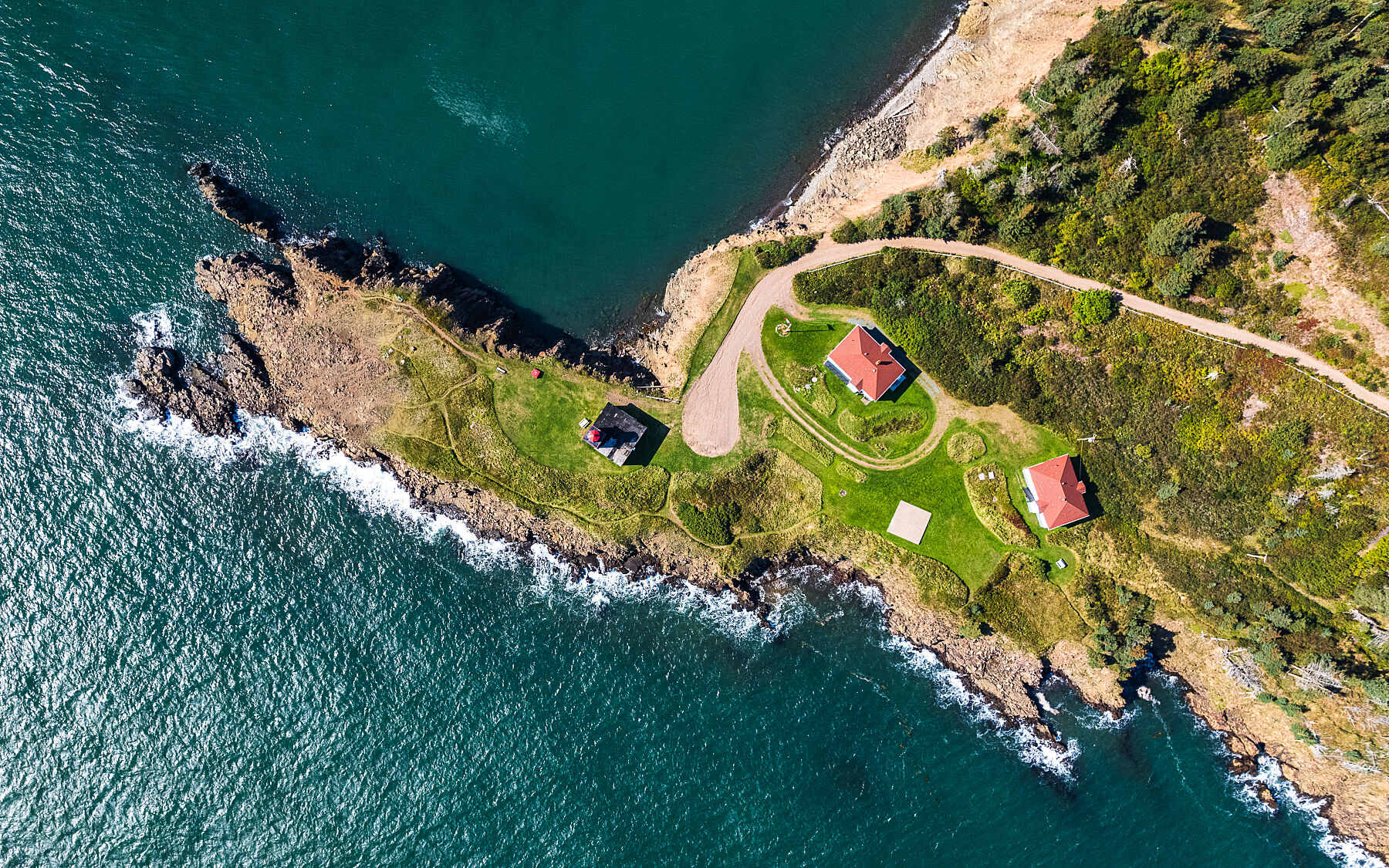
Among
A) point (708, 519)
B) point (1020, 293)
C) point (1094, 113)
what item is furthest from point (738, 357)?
point (1094, 113)

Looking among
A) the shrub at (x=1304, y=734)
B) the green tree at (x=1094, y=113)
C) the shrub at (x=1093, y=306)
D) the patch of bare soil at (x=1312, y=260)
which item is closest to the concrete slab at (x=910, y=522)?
the shrub at (x=1093, y=306)

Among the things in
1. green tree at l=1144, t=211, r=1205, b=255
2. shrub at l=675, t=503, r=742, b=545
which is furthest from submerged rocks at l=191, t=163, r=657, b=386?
green tree at l=1144, t=211, r=1205, b=255

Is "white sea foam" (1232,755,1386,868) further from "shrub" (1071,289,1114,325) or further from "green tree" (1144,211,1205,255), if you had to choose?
"green tree" (1144,211,1205,255)

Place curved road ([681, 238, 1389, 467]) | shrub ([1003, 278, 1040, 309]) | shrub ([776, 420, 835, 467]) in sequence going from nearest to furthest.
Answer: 1. shrub ([1003, 278, 1040, 309])
2. shrub ([776, 420, 835, 467])
3. curved road ([681, 238, 1389, 467])

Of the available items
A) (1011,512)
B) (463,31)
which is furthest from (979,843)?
(463,31)

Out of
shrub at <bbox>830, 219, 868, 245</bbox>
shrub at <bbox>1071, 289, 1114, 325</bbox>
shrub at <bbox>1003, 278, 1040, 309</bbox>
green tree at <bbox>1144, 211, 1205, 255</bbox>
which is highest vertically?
green tree at <bbox>1144, 211, 1205, 255</bbox>

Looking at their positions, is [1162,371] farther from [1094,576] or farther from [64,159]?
[64,159]

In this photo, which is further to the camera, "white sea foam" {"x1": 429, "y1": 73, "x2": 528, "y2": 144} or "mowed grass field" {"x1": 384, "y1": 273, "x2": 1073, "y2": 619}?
"white sea foam" {"x1": 429, "y1": 73, "x2": 528, "y2": 144}
